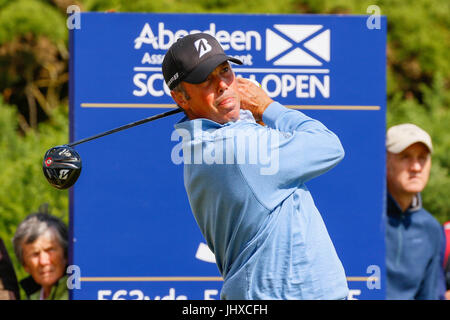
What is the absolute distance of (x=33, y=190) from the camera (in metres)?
5.81

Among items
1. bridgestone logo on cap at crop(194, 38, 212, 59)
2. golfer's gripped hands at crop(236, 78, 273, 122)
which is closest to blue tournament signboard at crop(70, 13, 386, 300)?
golfer's gripped hands at crop(236, 78, 273, 122)

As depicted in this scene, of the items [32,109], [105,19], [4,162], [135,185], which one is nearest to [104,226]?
[135,185]

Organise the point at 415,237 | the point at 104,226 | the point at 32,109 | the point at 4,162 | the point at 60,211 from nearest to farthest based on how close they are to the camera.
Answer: the point at 104,226 → the point at 415,237 → the point at 60,211 → the point at 4,162 → the point at 32,109

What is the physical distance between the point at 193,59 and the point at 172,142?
1343mm

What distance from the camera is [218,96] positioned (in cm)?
308

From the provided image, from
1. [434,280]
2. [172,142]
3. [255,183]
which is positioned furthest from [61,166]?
[434,280]

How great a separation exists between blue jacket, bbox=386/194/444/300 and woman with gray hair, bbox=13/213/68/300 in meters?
1.97

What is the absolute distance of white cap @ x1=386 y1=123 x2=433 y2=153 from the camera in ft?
15.8

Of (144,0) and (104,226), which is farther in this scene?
(144,0)

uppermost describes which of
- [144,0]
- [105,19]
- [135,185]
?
[144,0]

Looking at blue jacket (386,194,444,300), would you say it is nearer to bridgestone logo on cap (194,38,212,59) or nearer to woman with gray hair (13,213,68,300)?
woman with gray hair (13,213,68,300)

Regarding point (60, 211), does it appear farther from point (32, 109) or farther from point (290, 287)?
point (32, 109)

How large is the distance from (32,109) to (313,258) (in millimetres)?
7197

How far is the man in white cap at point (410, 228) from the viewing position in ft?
15.6
